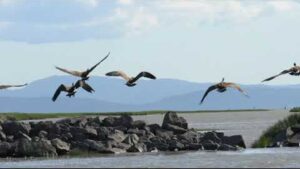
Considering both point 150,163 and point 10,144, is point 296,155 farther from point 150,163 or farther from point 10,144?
point 10,144

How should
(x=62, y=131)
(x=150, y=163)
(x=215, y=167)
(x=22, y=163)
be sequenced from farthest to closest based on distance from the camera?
(x=62, y=131), (x=22, y=163), (x=150, y=163), (x=215, y=167)

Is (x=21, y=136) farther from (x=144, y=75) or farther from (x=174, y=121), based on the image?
(x=144, y=75)

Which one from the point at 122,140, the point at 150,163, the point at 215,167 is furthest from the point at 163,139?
the point at 215,167

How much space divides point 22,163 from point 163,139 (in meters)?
9.83

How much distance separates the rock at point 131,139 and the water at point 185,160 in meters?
3.12

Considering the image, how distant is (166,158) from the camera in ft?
149

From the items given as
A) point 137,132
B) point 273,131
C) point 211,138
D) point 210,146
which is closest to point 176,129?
point 137,132

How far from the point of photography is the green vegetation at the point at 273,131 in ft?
178

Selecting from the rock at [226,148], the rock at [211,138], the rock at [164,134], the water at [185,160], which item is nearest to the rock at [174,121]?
the rock at [164,134]

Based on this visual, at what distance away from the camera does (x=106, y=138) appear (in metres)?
52.8

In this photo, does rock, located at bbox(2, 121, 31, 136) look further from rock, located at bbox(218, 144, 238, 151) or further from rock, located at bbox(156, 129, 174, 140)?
rock, located at bbox(218, 144, 238, 151)

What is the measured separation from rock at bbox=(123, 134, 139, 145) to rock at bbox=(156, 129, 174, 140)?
63.2 inches

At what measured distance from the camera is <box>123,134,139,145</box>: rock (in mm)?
51725

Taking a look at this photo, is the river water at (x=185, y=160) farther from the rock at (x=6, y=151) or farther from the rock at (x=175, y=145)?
the rock at (x=175, y=145)
